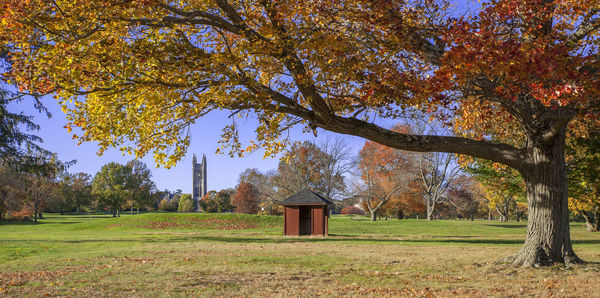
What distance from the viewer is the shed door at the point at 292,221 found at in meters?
26.6

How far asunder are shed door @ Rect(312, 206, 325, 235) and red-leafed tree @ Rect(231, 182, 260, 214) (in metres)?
40.5

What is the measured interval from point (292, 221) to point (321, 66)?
61.1 ft

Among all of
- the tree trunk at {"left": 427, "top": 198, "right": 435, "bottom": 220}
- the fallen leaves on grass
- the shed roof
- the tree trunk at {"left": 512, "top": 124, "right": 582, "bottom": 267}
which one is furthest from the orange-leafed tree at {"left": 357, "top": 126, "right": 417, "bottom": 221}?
the tree trunk at {"left": 512, "top": 124, "right": 582, "bottom": 267}

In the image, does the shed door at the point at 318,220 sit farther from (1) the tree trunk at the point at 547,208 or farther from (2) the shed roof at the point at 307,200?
(1) the tree trunk at the point at 547,208

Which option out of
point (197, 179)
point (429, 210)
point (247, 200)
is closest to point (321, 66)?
point (429, 210)

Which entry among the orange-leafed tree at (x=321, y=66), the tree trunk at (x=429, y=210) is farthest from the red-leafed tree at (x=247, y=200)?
the orange-leafed tree at (x=321, y=66)

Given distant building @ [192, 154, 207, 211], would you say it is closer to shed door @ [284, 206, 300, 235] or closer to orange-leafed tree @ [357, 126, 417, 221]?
orange-leafed tree @ [357, 126, 417, 221]

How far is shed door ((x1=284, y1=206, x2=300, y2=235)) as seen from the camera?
87.4 ft

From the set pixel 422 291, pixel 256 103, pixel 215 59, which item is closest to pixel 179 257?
pixel 256 103

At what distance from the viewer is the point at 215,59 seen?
27.1ft

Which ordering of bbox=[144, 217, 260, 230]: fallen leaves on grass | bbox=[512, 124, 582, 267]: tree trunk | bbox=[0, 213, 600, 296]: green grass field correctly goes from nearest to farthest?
bbox=[0, 213, 600, 296]: green grass field → bbox=[512, 124, 582, 267]: tree trunk → bbox=[144, 217, 260, 230]: fallen leaves on grass

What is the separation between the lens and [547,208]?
1077cm

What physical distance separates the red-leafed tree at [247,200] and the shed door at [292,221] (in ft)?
131

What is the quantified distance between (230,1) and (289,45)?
7.57ft
